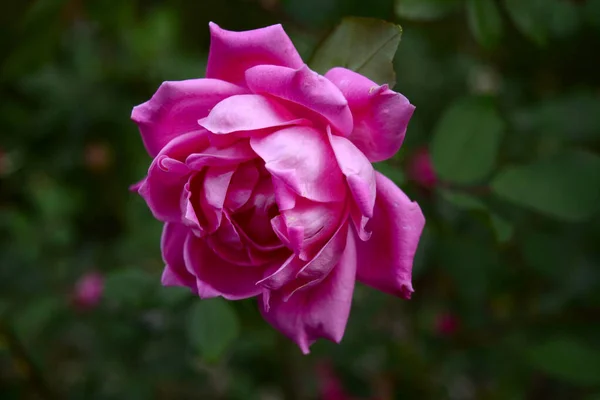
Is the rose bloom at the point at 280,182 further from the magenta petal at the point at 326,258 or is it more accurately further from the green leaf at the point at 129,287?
the green leaf at the point at 129,287

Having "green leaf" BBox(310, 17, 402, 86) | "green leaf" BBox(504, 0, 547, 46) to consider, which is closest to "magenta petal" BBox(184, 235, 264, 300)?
"green leaf" BBox(310, 17, 402, 86)

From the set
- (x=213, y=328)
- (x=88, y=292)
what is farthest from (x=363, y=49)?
(x=88, y=292)

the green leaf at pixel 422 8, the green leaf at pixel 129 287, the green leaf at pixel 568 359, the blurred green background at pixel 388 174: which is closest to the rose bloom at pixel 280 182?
the blurred green background at pixel 388 174

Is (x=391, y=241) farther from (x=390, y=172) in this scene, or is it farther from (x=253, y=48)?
(x=253, y=48)

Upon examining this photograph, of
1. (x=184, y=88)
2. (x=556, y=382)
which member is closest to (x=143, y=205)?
(x=184, y=88)

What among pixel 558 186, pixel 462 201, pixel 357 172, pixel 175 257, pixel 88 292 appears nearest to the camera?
pixel 357 172
